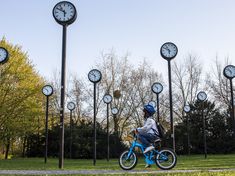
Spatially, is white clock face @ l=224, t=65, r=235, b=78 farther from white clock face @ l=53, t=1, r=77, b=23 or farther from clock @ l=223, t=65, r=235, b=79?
white clock face @ l=53, t=1, r=77, b=23

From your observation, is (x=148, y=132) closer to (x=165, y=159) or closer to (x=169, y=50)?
(x=165, y=159)

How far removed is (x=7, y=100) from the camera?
2884 centimetres

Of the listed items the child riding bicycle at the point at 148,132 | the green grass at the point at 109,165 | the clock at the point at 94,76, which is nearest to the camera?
the child riding bicycle at the point at 148,132

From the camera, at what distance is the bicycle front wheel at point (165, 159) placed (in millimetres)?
10039

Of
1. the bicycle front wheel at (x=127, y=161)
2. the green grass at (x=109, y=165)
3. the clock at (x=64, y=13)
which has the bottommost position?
the green grass at (x=109, y=165)

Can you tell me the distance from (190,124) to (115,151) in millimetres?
9991

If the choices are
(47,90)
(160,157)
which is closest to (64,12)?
(160,157)

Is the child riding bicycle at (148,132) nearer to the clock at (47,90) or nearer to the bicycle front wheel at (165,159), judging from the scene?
the bicycle front wheel at (165,159)

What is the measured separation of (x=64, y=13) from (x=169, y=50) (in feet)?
16.0

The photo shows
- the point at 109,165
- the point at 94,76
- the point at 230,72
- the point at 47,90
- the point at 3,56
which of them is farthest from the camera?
the point at 47,90

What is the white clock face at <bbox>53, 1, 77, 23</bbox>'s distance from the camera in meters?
13.9

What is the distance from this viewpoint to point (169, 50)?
49.3ft

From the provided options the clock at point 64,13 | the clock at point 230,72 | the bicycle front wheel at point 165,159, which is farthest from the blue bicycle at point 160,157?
the clock at point 230,72

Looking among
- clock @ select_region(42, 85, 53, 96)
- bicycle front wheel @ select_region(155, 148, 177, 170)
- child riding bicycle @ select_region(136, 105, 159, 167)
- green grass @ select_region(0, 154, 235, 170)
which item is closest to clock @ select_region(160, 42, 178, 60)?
green grass @ select_region(0, 154, 235, 170)
